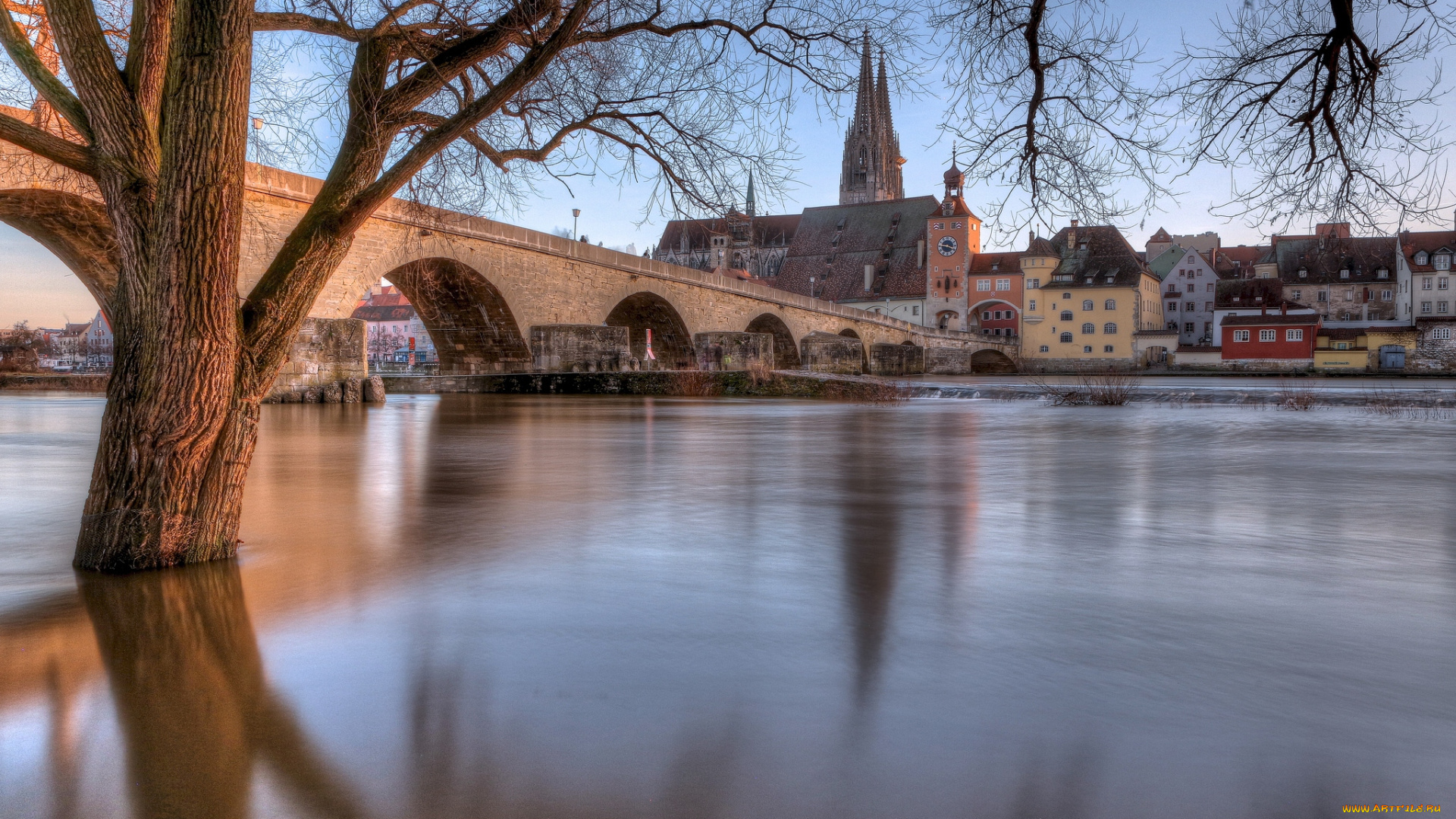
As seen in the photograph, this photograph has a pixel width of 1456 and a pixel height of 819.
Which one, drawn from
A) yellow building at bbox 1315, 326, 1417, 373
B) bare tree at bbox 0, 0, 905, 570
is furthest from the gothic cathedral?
bare tree at bbox 0, 0, 905, 570

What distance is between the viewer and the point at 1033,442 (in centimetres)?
1005

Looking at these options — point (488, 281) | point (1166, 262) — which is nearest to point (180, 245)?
point (488, 281)

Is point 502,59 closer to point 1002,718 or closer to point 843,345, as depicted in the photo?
point 1002,718

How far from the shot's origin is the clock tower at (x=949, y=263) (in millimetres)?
79938

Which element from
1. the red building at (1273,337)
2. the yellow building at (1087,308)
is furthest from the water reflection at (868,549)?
the yellow building at (1087,308)

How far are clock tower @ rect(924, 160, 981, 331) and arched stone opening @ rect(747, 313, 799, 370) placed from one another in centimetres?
3593

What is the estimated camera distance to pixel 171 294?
3.50 m

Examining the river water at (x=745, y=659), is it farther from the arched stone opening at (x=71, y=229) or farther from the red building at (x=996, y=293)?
the red building at (x=996, y=293)

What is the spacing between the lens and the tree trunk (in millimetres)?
3500

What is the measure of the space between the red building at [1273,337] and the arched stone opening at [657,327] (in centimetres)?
4457

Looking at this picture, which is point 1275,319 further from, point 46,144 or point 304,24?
point 46,144

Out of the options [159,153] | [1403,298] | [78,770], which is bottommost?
[78,770]

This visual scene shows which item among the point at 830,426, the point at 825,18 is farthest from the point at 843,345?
the point at 825,18

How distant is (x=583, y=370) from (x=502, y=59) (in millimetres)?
18668
